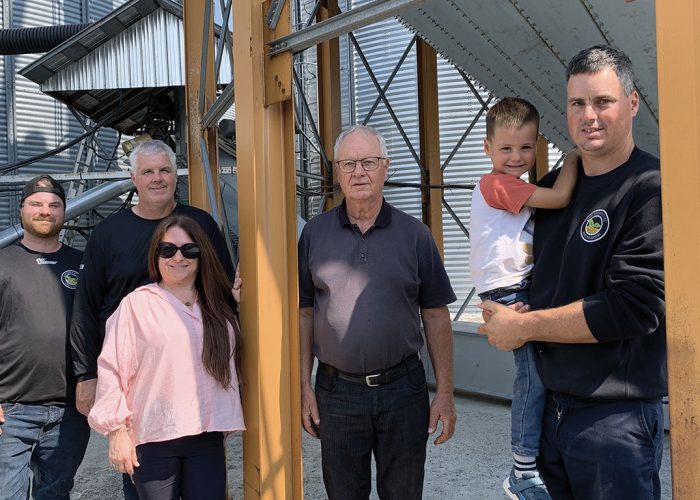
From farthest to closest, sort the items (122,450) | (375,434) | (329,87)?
1. (329,87)
2. (375,434)
3. (122,450)

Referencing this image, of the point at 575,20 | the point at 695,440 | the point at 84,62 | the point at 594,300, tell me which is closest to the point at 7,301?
the point at 594,300

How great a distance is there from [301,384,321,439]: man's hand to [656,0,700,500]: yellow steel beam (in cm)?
179

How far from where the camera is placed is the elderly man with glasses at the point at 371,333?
2852mm

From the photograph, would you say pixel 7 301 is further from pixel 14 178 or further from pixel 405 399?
pixel 14 178

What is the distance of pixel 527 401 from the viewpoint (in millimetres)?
2162

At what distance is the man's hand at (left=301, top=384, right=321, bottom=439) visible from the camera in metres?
3.05

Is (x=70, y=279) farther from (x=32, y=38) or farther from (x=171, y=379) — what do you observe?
(x=32, y=38)

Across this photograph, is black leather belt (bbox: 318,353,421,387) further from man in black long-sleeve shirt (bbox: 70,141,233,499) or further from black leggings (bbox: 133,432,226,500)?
man in black long-sleeve shirt (bbox: 70,141,233,499)

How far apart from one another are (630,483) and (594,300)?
21.7 inches

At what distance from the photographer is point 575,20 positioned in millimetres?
3918

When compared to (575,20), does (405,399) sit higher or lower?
lower

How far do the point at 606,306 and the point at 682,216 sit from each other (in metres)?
0.39

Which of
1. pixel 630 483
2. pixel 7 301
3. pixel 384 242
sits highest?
pixel 384 242

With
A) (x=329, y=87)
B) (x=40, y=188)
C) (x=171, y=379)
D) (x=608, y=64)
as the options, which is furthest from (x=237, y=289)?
(x=329, y=87)
